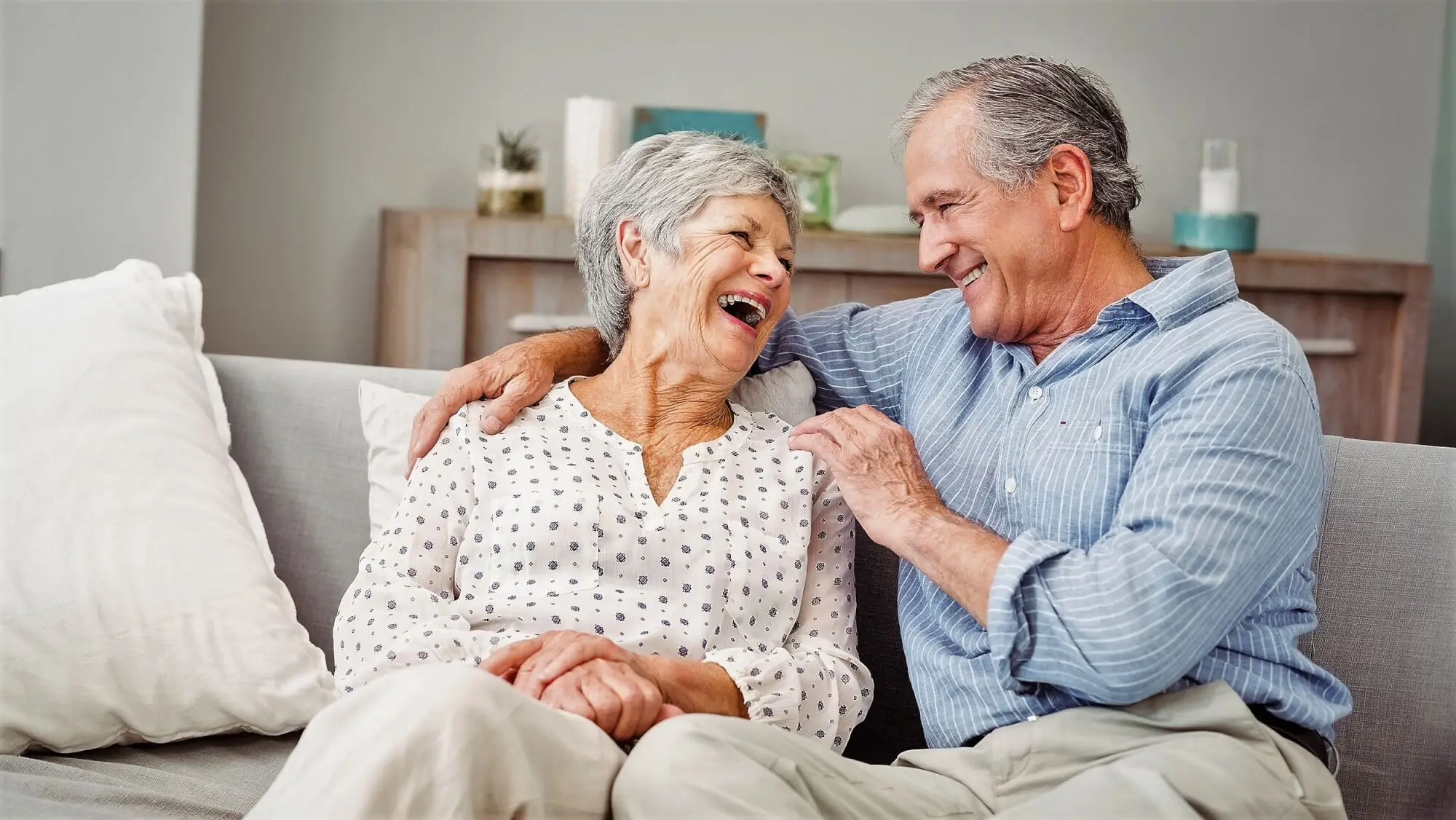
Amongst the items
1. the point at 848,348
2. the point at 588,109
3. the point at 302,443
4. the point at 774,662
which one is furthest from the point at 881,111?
the point at 774,662

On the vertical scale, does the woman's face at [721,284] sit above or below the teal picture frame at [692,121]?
below

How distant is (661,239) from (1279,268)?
7.18 ft

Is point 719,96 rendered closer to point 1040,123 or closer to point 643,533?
point 1040,123

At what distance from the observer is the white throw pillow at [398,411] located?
1.80 m

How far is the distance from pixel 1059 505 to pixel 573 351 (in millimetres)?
715

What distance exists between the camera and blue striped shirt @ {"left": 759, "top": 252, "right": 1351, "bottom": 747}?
128 cm

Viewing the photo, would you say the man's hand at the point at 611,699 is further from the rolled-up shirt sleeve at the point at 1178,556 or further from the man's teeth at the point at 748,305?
the man's teeth at the point at 748,305

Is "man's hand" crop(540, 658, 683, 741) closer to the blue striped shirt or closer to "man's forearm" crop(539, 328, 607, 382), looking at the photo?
the blue striped shirt

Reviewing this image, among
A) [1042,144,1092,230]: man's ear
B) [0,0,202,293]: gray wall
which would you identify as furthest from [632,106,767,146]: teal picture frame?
[1042,144,1092,230]: man's ear

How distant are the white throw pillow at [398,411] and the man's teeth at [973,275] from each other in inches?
11.3

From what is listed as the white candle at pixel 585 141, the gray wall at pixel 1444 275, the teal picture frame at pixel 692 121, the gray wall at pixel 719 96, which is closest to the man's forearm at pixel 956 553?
the white candle at pixel 585 141

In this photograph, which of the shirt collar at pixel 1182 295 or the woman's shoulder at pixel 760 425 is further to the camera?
the woman's shoulder at pixel 760 425

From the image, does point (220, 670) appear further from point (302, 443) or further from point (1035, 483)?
point (1035, 483)

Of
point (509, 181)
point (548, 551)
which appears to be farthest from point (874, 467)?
point (509, 181)
